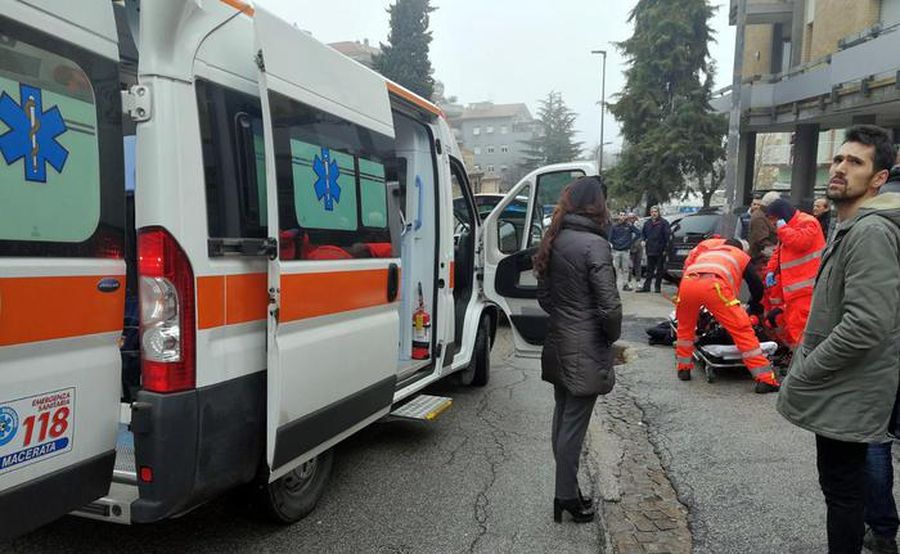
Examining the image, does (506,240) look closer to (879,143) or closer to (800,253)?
(800,253)

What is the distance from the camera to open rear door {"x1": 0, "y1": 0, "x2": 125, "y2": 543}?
80.4 inches

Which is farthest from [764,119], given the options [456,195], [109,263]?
[109,263]

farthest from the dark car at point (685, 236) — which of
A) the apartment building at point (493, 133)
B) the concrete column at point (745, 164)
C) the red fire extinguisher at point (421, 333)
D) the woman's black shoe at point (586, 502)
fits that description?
the apartment building at point (493, 133)

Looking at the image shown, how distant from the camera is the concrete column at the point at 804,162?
1797cm

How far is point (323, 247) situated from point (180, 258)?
2.85 ft

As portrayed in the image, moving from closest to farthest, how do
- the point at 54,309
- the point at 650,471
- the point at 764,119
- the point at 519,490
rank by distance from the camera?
the point at 54,309 → the point at 519,490 → the point at 650,471 → the point at 764,119

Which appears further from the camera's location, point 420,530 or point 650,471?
point 650,471

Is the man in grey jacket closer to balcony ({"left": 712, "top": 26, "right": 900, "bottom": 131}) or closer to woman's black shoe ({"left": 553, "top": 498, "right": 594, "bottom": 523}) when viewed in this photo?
woman's black shoe ({"left": 553, "top": 498, "right": 594, "bottom": 523})

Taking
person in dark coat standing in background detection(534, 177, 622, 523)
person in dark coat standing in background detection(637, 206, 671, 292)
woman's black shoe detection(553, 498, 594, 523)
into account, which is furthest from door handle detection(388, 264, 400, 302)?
person in dark coat standing in background detection(637, 206, 671, 292)

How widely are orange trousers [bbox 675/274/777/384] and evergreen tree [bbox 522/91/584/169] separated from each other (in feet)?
197

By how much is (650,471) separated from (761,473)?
25.9 inches

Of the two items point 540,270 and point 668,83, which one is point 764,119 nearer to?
point 668,83

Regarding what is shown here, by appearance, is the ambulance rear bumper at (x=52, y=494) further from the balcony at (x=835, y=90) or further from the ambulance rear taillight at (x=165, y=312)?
the balcony at (x=835, y=90)

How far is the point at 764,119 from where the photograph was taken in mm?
17859
